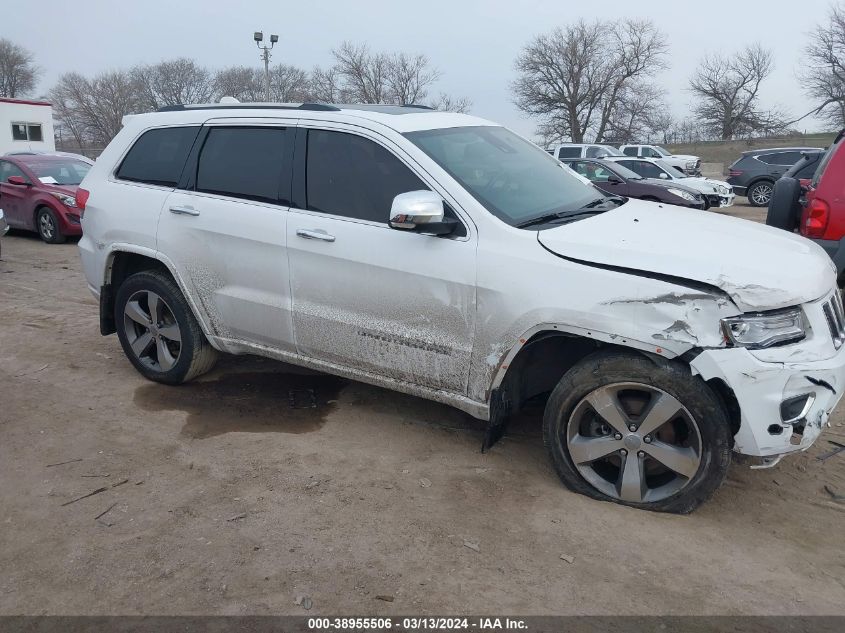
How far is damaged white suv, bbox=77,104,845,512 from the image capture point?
3156 millimetres

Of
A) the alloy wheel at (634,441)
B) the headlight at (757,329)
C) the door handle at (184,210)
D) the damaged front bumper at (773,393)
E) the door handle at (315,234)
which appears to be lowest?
the alloy wheel at (634,441)

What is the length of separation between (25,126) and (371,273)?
37.8m

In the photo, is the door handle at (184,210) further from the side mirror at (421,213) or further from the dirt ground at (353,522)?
the side mirror at (421,213)

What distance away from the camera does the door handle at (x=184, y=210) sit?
4.55 m

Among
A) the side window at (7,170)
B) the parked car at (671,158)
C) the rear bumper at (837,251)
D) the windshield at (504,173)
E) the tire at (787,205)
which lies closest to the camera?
the windshield at (504,173)

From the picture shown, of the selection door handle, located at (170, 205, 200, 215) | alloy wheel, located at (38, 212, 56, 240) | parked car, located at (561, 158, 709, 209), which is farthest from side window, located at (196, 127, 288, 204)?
parked car, located at (561, 158, 709, 209)

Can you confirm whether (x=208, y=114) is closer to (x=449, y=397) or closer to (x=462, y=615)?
(x=449, y=397)

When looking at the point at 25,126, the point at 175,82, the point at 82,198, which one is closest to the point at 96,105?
the point at 175,82

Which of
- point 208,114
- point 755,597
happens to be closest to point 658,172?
point 208,114

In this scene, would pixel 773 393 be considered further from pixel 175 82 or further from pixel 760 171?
pixel 175 82

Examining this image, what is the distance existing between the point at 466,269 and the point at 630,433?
3.63 ft

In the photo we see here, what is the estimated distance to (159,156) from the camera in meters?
4.88

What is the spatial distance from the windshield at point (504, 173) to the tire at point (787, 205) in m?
2.62

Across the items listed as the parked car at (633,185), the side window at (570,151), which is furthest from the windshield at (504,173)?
the side window at (570,151)
